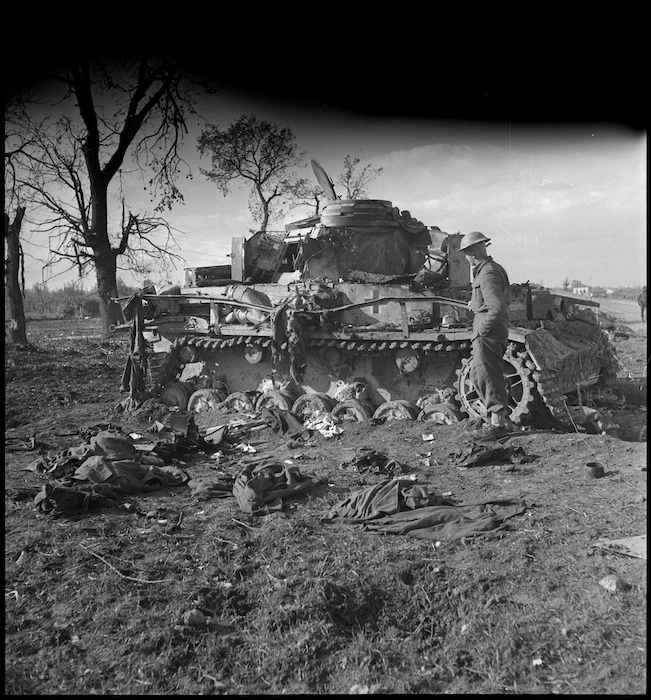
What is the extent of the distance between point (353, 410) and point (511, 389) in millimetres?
2319

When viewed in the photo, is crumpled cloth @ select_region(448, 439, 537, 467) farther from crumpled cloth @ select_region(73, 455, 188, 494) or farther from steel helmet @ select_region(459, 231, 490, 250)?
crumpled cloth @ select_region(73, 455, 188, 494)

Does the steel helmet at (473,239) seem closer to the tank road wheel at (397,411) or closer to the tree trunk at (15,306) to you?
the tank road wheel at (397,411)

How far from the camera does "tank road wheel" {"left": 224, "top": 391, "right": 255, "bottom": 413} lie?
401 inches

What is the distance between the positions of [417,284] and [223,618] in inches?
278

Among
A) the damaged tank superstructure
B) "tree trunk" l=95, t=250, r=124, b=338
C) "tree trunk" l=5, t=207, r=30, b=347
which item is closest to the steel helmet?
the damaged tank superstructure

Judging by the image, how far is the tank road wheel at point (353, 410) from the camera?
920cm

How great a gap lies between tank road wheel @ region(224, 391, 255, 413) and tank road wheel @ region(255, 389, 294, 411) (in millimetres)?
155

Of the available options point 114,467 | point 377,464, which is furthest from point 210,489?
point 377,464

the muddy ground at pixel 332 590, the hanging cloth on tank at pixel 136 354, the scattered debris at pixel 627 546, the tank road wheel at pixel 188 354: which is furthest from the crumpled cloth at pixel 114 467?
the scattered debris at pixel 627 546

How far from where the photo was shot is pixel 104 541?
475 cm

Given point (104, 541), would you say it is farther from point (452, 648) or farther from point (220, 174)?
point (220, 174)

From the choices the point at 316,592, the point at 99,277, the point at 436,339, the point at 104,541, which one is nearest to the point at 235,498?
the point at 104,541

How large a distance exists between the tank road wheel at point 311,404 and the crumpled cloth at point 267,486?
3196mm

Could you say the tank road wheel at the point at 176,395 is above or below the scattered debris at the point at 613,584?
above
